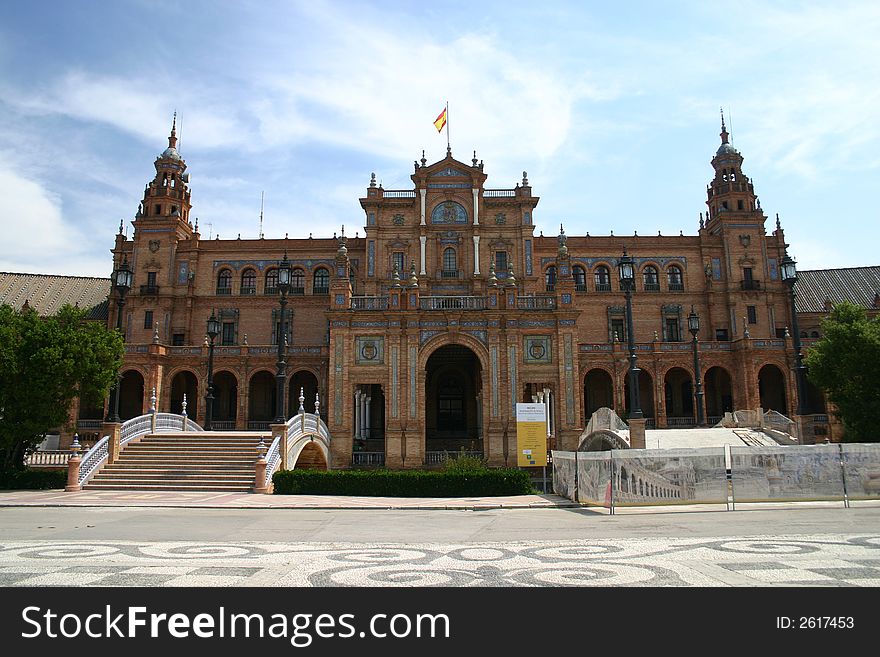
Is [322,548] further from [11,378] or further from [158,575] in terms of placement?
[11,378]

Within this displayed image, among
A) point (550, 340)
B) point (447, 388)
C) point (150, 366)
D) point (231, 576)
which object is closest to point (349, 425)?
point (550, 340)

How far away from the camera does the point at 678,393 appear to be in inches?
2140

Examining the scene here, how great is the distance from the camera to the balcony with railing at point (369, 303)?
35522 mm

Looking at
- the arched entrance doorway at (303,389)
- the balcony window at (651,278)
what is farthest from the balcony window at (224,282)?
the balcony window at (651,278)

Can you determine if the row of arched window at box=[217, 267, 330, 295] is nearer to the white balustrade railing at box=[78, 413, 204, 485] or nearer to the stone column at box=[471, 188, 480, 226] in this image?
the stone column at box=[471, 188, 480, 226]

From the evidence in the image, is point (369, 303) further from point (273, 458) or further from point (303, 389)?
point (303, 389)

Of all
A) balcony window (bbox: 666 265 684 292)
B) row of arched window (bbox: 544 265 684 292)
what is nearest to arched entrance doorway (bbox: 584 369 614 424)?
A: row of arched window (bbox: 544 265 684 292)

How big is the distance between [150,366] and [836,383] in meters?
45.7

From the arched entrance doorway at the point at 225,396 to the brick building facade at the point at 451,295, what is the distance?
153mm

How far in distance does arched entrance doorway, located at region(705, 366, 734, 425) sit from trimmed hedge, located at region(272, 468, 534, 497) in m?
34.5

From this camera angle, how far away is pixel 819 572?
762 centimetres

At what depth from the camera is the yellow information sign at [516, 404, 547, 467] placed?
27953 millimetres

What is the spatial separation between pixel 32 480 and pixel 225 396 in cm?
2781

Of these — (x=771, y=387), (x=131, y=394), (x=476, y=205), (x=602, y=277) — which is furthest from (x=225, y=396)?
(x=771, y=387)
